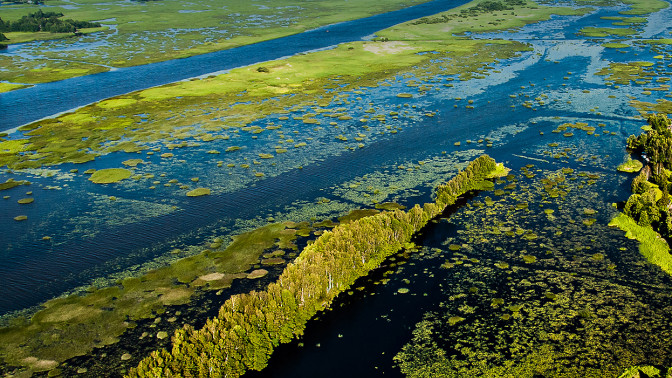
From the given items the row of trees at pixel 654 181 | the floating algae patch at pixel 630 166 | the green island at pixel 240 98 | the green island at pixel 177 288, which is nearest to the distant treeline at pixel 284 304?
the green island at pixel 177 288

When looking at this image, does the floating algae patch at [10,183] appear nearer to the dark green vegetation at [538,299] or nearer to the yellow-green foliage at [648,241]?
the dark green vegetation at [538,299]

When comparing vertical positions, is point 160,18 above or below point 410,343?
above

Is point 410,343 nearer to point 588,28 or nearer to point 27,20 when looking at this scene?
point 588,28

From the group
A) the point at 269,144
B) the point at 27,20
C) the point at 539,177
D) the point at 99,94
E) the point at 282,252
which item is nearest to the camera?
the point at 282,252

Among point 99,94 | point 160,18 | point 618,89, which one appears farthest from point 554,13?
point 99,94

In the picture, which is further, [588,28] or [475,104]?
[588,28]

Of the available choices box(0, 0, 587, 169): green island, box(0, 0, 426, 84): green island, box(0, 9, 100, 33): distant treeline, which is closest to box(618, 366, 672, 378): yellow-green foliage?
box(0, 0, 587, 169): green island

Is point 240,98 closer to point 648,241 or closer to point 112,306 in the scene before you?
point 112,306
